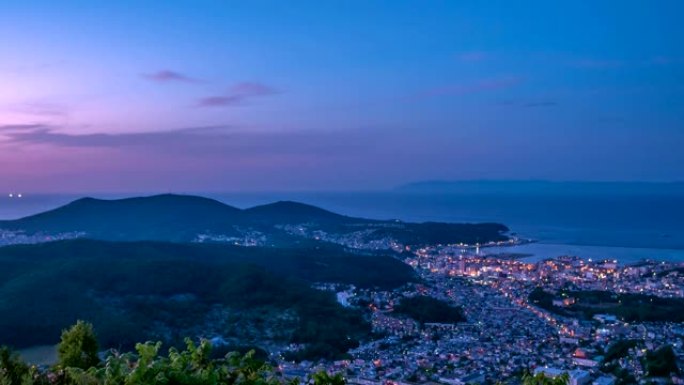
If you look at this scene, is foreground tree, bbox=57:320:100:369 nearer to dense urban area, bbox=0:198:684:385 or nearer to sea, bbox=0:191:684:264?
dense urban area, bbox=0:198:684:385

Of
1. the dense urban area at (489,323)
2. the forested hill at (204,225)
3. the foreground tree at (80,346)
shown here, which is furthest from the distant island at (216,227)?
the foreground tree at (80,346)


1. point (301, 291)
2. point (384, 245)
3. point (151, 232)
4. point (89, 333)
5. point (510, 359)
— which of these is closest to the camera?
point (89, 333)

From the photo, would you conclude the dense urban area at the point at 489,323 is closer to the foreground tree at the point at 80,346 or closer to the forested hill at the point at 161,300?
the forested hill at the point at 161,300

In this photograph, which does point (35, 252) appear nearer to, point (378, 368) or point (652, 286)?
point (378, 368)

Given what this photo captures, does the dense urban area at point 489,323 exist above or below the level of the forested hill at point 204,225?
below

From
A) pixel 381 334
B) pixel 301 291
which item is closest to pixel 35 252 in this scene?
pixel 301 291

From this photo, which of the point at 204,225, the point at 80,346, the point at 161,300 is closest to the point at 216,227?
the point at 204,225
